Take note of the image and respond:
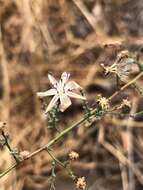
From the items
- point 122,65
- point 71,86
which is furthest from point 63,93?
point 122,65

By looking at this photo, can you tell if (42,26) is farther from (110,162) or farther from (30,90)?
(110,162)

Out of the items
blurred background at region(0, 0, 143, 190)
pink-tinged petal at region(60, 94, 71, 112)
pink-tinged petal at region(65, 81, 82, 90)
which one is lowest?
pink-tinged petal at region(60, 94, 71, 112)

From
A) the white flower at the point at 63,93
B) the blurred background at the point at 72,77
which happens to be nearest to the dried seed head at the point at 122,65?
the white flower at the point at 63,93

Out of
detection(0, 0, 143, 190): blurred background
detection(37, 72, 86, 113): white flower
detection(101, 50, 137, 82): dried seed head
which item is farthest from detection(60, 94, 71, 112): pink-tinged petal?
detection(0, 0, 143, 190): blurred background

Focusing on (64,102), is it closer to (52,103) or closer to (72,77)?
(52,103)

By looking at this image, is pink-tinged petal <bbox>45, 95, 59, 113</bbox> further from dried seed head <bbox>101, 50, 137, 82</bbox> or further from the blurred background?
the blurred background

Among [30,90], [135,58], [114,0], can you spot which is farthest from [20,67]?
[135,58]
